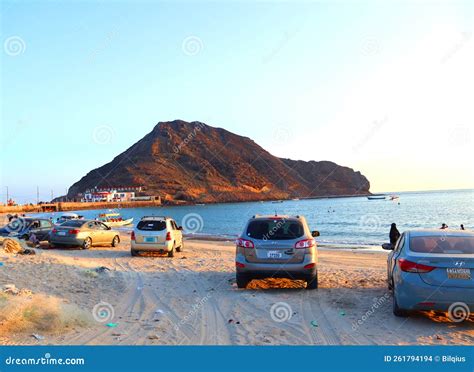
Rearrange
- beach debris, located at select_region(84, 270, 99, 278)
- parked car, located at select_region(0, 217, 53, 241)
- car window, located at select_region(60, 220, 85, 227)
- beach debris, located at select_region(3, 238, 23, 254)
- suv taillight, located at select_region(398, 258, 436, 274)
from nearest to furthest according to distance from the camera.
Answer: suv taillight, located at select_region(398, 258, 436, 274) < beach debris, located at select_region(84, 270, 99, 278) < beach debris, located at select_region(3, 238, 23, 254) < car window, located at select_region(60, 220, 85, 227) < parked car, located at select_region(0, 217, 53, 241)

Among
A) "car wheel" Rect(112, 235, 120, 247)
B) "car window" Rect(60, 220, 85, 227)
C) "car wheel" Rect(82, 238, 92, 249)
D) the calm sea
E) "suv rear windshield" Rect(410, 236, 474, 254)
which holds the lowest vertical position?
the calm sea

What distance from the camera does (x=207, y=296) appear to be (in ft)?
34.1

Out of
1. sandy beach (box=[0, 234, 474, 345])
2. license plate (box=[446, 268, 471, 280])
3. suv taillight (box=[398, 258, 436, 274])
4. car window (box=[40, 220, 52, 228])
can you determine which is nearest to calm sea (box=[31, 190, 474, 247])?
sandy beach (box=[0, 234, 474, 345])

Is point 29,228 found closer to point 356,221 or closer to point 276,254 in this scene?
point 276,254

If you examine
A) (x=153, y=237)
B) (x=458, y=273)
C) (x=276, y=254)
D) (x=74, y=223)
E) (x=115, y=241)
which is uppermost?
(x=458, y=273)

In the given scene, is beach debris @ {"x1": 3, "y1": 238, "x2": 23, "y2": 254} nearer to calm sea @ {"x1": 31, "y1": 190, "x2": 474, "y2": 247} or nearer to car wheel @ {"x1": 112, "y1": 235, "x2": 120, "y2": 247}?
car wheel @ {"x1": 112, "y1": 235, "x2": 120, "y2": 247}

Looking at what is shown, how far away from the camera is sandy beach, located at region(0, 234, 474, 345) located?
6816 mm

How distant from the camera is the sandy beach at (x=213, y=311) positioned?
6816mm

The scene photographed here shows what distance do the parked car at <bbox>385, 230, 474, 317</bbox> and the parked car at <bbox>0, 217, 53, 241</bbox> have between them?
2045 cm

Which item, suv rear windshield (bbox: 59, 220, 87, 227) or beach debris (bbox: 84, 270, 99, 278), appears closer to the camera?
beach debris (bbox: 84, 270, 99, 278)

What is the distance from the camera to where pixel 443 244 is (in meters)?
8.51

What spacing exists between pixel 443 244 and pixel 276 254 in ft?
11.4

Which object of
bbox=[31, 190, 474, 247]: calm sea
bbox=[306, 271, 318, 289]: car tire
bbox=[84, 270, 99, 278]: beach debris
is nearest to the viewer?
bbox=[306, 271, 318, 289]: car tire

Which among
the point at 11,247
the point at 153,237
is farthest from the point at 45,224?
the point at 153,237
